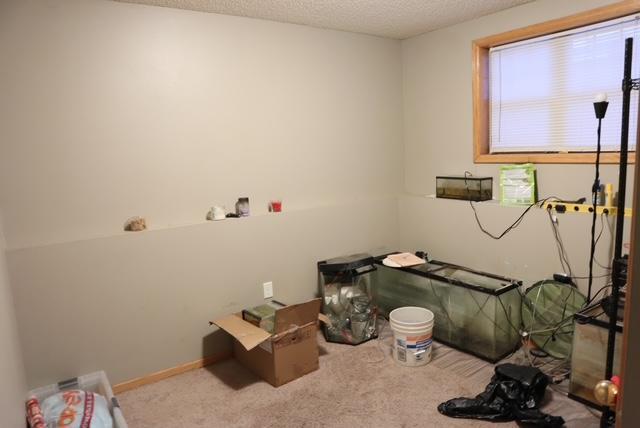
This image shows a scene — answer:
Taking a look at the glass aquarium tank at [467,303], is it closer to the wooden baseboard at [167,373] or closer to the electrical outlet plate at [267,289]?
the electrical outlet plate at [267,289]

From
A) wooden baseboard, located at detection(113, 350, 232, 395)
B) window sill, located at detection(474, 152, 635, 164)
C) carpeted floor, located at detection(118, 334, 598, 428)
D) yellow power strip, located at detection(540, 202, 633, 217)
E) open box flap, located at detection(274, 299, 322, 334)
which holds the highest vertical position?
window sill, located at detection(474, 152, 635, 164)

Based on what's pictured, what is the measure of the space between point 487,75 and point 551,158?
88 centimetres

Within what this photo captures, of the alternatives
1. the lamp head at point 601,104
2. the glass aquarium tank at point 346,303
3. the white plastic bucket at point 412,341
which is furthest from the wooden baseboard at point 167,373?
the lamp head at point 601,104

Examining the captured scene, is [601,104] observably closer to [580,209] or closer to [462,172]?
[580,209]

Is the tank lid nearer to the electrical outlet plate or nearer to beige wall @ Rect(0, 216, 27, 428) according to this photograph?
the electrical outlet plate

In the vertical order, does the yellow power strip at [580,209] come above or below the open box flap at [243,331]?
above

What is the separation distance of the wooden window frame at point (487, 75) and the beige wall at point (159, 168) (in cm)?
95

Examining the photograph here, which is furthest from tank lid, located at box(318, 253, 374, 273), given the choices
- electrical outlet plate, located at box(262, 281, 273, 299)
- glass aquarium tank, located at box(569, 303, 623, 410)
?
glass aquarium tank, located at box(569, 303, 623, 410)

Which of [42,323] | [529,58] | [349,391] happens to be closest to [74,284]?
[42,323]

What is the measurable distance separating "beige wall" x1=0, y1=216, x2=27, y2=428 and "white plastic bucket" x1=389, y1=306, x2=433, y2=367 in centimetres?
207

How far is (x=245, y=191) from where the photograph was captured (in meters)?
3.14

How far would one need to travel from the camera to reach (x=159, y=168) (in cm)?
278

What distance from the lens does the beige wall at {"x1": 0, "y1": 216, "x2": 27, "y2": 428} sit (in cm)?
155

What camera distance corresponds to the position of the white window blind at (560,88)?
104 inches
